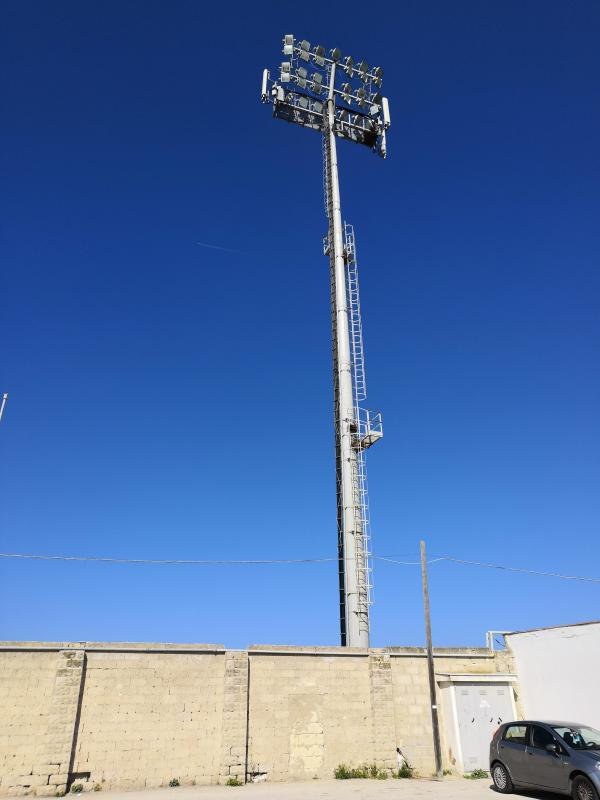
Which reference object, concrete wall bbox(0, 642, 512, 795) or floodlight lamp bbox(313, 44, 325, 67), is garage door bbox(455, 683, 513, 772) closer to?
concrete wall bbox(0, 642, 512, 795)

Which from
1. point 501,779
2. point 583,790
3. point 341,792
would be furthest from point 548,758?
point 341,792

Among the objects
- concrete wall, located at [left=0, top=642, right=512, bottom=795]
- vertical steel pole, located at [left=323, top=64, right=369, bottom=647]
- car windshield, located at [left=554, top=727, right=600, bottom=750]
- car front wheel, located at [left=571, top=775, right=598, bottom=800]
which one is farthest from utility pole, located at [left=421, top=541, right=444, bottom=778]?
car front wheel, located at [left=571, top=775, right=598, bottom=800]

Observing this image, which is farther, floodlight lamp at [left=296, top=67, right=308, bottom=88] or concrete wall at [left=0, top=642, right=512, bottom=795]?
floodlight lamp at [left=296, top=67, right=308, bottom=88]

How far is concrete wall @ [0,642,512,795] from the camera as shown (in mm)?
15430

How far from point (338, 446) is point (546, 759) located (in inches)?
537

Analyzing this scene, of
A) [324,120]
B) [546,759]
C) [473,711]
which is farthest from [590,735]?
[324,120]

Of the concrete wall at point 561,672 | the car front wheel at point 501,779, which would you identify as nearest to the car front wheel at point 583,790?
the car front wheel at point 501,779

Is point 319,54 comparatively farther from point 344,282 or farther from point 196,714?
point 196,714

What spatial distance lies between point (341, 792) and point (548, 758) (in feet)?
17.8

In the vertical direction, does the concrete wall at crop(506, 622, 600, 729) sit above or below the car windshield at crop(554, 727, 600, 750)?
above

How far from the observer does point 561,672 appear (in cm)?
1797

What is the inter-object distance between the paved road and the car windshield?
150 centimetres

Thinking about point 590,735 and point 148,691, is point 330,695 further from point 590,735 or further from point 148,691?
point 590,735

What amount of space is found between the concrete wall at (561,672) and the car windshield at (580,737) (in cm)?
482
